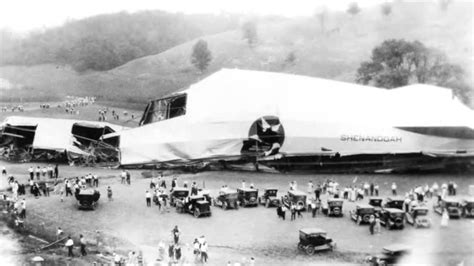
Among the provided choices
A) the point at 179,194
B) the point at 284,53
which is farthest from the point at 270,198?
the point at 284,53

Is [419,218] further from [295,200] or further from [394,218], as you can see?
[295,200]

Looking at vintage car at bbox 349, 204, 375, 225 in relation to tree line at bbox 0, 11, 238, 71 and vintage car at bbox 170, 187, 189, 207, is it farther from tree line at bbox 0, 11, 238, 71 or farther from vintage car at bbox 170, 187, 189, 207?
tree line at bbox 0, 11, 238, 71

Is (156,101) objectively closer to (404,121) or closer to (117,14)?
(404,121)

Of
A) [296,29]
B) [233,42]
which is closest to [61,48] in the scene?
[233,42]

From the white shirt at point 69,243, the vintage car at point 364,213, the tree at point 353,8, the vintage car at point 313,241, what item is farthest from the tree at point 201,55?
the vintage car at point 313,241

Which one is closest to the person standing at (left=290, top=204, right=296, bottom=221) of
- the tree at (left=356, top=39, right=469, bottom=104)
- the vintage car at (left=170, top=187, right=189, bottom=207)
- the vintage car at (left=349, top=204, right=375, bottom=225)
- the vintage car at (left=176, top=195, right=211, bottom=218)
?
the vintage car at (left=349, top=204, right=375, bottom=225)

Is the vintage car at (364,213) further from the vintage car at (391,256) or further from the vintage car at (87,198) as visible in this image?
the vintage car at (87,198)

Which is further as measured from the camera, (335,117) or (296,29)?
(296,29)
